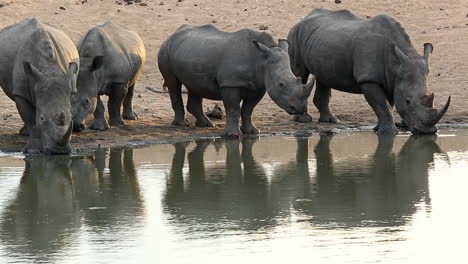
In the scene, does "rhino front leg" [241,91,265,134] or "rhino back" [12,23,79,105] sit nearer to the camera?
"rhino back" [12,23,79,105]

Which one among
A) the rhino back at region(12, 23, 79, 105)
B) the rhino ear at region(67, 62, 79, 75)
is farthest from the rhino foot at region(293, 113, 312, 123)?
the rhino ear at region(67, 62, 79, 75)

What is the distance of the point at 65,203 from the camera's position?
11359 millimetres

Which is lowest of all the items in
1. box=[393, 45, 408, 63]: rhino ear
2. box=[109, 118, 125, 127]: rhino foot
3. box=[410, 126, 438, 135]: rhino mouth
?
box=[410, 126, 438, 135]: rhino mouth

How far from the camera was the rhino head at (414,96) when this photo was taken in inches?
643

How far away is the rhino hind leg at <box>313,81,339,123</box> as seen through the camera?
1822 cm

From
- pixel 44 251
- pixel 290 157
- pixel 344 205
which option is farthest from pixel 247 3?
pixel 44 251

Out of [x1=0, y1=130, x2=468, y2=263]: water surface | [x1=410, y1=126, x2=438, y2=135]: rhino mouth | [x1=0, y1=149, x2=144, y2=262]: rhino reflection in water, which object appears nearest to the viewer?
[x1=0, y1=130, x2=468, y2=263]: water surface

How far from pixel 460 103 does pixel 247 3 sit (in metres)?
9.82

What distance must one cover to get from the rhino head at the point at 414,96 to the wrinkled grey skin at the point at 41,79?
4298mm

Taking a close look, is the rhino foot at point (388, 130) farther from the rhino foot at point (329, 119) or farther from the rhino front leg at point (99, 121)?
the rhino front leg at point (99, 121)

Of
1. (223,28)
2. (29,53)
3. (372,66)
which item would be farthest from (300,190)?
(223,28)

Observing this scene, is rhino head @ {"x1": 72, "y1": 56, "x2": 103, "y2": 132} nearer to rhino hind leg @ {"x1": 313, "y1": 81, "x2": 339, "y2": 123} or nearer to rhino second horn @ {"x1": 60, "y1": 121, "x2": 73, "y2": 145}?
rhino second horn @ {"x1": 60, "y1": 121, "x2": 73, "y2": 145}

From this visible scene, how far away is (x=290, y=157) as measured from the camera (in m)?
14.4

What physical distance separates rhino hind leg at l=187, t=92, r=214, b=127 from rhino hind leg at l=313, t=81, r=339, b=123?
1765 mm
